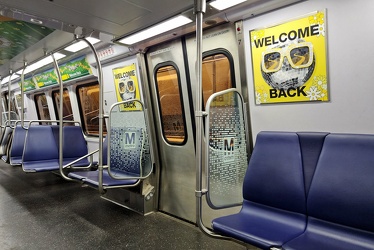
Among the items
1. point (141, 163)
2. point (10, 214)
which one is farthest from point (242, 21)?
point (10, 214)

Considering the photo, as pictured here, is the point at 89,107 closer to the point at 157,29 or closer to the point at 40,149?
the point at 40,149

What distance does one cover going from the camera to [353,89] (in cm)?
187

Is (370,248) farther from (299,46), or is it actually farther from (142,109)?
(142,109)

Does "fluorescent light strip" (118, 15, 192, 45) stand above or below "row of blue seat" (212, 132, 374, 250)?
above

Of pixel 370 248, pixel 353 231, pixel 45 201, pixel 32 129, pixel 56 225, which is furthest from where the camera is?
pixel 32 129

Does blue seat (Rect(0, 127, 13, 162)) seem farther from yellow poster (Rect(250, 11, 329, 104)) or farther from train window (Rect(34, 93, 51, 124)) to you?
yellow poster (Rect(250, 11, 329, 104))

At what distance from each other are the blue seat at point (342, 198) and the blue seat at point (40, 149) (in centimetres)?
409

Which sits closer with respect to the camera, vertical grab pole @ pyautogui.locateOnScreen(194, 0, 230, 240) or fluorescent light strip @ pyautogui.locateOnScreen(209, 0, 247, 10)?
vertical grab pole @ pyautogui.locateOnScreen(194, 0, 230, 240)

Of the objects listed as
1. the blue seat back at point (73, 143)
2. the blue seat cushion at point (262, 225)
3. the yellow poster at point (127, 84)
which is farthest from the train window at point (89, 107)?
the blue seat cushion at point (262, 225)

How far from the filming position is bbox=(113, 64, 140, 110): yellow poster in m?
3.79

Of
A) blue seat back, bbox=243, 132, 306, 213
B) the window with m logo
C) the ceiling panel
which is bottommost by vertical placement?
blue seat back, bbox=243, 132, 306, 213

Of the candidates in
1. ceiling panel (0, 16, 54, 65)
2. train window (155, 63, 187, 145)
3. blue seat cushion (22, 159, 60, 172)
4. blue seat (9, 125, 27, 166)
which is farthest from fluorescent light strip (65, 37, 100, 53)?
blue seat (9, 125, 27, 166)

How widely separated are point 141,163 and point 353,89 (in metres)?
2.54

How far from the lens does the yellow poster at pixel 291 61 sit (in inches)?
78.9
